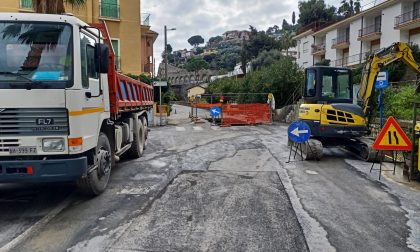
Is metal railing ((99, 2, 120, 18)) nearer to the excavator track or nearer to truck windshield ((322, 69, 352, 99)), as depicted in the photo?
truck windshield ((322, 69, 352, 99))

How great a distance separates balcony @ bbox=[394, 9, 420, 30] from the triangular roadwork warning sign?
96.3 feet

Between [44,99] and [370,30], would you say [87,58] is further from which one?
[370,30]

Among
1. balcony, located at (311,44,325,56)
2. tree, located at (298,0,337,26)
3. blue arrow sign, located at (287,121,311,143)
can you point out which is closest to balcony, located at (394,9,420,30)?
balcony, located at (311,44,325,56)

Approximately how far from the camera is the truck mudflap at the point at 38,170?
569 centimetres

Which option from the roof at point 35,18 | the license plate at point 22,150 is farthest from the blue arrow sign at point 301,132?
the license plate at point 22,150

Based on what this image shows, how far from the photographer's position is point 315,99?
1182 centimetres

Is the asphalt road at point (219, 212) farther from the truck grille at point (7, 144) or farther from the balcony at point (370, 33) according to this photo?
the balcony at point (370, 33)

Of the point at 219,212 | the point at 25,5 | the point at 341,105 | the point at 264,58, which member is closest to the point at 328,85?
the point at 341,105

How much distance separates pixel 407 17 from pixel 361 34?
7.38 m

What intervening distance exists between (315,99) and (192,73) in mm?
105397

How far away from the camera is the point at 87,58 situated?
6.36 metres

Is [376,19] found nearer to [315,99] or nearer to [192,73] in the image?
[315,99]

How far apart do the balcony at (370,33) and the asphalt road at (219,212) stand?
34372mm

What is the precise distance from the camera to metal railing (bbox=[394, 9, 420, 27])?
34.6 metres
